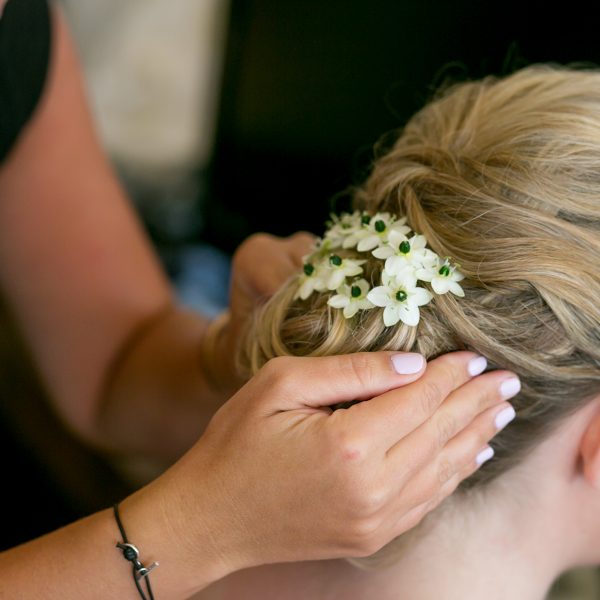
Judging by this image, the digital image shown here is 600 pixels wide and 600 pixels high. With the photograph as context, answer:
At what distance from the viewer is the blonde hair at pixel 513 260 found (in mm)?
914

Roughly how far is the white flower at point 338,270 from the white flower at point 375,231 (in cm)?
2

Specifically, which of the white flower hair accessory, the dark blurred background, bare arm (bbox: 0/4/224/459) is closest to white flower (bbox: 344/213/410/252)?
the white flower hair accessory

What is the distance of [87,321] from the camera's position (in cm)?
158

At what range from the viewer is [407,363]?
2.84 feet

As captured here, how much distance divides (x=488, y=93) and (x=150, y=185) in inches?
79.6

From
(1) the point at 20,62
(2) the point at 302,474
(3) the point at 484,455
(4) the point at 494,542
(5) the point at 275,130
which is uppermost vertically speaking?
(1) the point at 20,62

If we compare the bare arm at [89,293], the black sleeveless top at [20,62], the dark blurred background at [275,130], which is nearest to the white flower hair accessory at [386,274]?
the dark blurred background at [275,130]

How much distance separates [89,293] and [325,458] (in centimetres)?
89

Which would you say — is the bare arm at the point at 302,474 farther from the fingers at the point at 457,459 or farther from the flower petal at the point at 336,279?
→ the flower petal at the point at 336,279

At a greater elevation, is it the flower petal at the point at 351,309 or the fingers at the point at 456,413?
the flower petal at the point at 351,309

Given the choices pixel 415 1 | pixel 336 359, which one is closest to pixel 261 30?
pixel 415 1

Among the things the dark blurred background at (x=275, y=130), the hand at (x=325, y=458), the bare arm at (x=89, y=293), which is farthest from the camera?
the dark blurred background at (x=275, y=130)

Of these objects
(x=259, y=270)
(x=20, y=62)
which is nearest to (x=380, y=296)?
(x=259, y=270)

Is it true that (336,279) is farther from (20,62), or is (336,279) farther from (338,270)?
(20,62)
